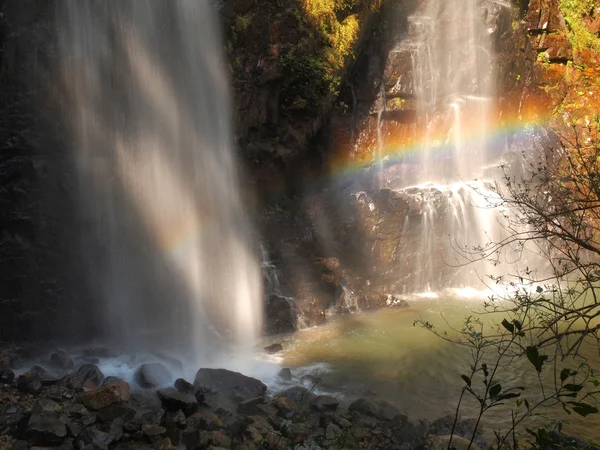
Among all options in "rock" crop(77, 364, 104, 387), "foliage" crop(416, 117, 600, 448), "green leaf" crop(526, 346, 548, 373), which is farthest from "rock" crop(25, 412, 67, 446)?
"green leaf" crop(526, 346, 548, 373)

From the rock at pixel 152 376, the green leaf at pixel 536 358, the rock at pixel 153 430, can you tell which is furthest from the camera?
the rock at pixel 152 376

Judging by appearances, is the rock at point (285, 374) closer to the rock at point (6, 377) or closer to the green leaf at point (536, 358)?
the rock at point (6, 377)

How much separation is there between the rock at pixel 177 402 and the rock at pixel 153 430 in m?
0.76

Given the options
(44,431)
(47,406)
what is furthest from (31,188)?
(44,431)

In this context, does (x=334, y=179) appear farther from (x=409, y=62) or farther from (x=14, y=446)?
(x=14, y=446)

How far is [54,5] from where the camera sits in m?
10.1

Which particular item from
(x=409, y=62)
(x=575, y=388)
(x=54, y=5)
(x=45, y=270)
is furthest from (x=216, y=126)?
(x=575, y=388)

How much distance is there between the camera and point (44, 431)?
570 cm

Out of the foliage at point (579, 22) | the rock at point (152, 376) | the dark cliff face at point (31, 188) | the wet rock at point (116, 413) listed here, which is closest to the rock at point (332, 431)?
the wet rock at point (116, 413)

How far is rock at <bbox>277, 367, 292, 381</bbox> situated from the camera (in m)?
8.60

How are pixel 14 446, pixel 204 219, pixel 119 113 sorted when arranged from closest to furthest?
pixel 14 446
pixel 119 113
pixel 204 219

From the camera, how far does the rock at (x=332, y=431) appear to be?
21.0ft

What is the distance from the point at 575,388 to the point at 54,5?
1165cm

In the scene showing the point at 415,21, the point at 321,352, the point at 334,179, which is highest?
the point at 415,21
